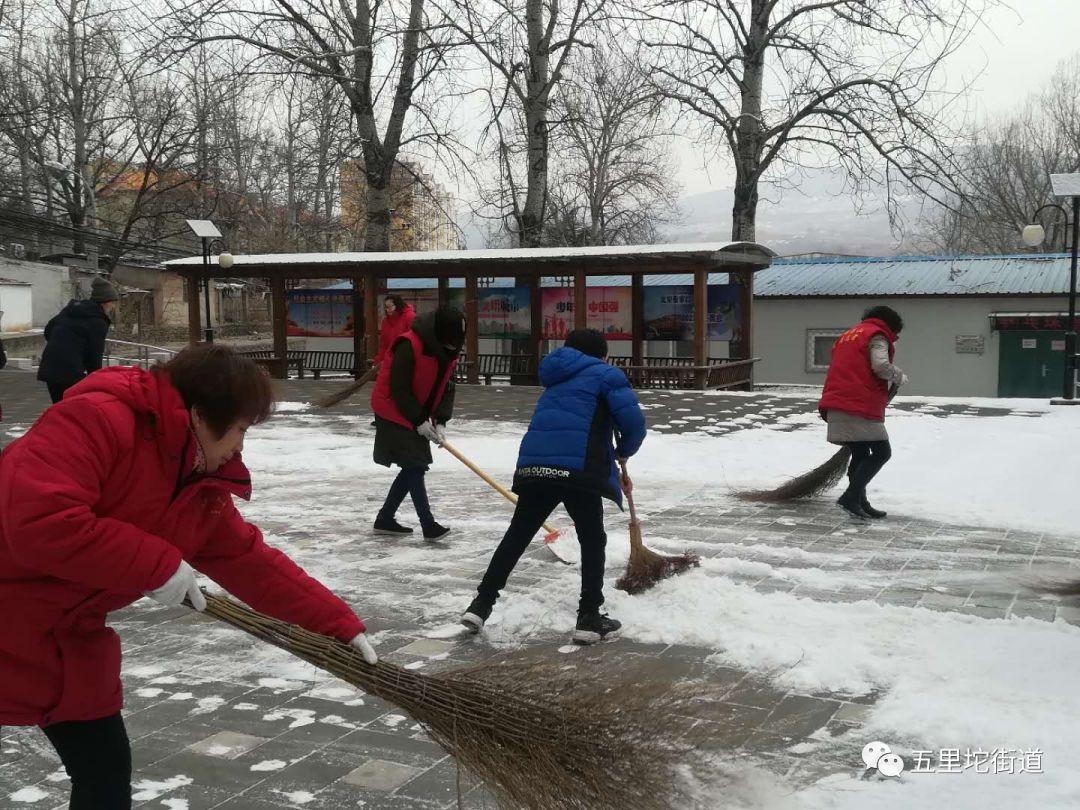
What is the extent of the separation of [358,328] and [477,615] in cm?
1772

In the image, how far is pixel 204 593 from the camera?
2.45m

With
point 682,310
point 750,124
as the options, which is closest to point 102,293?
point 682,310

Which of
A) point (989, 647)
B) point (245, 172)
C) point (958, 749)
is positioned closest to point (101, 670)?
point (958, 749)

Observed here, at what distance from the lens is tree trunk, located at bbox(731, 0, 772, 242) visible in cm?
2434

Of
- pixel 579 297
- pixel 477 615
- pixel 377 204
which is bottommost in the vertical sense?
pixel 477 615

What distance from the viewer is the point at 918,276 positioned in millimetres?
27109

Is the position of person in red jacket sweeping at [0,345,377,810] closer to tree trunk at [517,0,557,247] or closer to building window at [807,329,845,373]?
tree trunk at [517,0,557,247]

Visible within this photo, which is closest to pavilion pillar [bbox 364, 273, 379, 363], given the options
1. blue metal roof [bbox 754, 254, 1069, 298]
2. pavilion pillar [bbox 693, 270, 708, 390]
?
pavilion pillar [bbox 693, 270, 708, 390]

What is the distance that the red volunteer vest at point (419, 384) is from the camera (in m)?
6.63

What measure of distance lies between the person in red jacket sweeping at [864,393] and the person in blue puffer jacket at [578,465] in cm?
314

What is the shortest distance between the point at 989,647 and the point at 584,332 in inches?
90.3

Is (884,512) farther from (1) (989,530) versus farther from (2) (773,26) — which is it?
(2) (773,26)

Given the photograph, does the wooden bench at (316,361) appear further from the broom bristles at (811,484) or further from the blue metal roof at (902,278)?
the broom bristles at (811,484)

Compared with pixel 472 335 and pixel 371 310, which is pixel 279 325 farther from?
pixel 472 335
